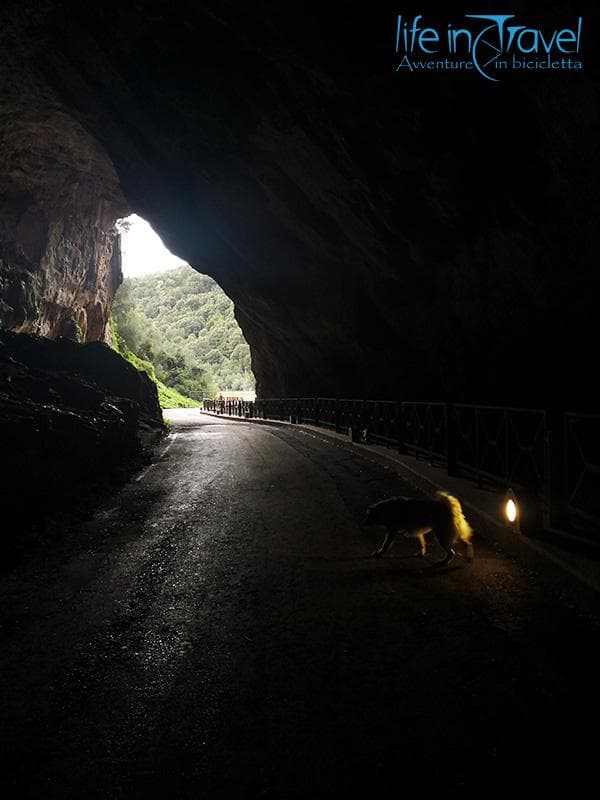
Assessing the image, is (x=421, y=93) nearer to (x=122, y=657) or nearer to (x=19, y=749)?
(x=122, y=657)

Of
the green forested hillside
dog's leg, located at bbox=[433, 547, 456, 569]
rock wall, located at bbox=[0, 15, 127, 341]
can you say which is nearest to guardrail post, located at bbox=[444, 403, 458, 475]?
dog's leg, located at bbox=[433, 547, 456, 569]

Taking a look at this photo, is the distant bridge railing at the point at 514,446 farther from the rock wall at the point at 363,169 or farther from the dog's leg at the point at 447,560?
the rock wall at the point at 363,169

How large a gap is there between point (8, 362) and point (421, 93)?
34.5 feet

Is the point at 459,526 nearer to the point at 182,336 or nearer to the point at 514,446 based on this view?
the point at 514,446

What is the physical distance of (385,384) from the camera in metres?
18.2

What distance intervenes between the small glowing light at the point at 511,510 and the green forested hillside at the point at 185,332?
179ft

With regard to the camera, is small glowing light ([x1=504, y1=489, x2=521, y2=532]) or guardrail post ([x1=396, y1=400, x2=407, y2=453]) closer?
small glowing light ([x1=504, y1=489, x2=521, y2=532])

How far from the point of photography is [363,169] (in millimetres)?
10758

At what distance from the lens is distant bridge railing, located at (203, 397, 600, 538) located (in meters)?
4.72

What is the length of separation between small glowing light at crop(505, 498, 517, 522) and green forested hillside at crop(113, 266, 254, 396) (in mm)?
54591

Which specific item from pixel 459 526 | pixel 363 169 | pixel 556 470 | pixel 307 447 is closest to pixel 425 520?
pixel 459 526

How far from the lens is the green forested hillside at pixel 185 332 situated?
5919cm

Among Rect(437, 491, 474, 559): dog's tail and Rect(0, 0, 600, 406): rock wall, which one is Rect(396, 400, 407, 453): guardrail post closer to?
Rect(0, 0, 600, 406): rock wall

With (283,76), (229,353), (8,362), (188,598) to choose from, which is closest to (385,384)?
(283,76)
